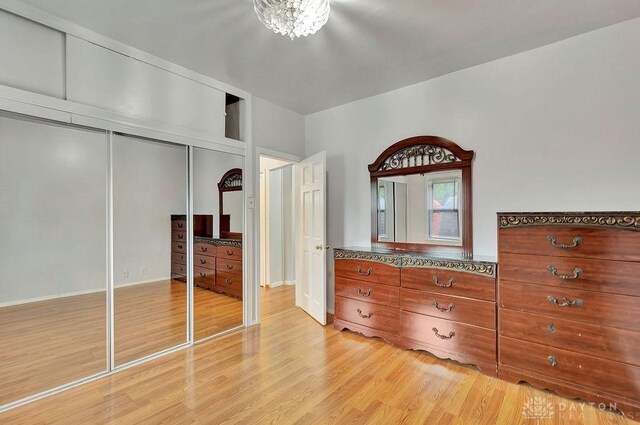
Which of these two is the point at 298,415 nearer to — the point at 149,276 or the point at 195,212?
the point at 149,276

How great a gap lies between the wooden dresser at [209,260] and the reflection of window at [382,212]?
159 cm

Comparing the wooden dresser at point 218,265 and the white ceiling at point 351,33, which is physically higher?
the white ceiling at point 351,33

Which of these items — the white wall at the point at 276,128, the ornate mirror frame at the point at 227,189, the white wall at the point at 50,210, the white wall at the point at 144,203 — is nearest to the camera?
the white wall at the point at 50,210

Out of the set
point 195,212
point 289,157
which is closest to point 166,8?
point 195,212

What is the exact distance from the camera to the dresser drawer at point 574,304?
191 cm

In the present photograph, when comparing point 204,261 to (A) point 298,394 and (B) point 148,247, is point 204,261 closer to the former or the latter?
(B) point 148,247

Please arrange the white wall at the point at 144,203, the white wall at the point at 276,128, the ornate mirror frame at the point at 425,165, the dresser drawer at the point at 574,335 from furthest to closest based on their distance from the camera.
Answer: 1. the white wall at the point at 276,128
2. the ornate mirror frame at the point at 425,165
3. the white wall at the point at 144,203
4. the dresser drawer at the point at 574,335

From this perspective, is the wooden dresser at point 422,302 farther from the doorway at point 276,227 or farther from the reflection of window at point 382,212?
the doorway at point 276,227

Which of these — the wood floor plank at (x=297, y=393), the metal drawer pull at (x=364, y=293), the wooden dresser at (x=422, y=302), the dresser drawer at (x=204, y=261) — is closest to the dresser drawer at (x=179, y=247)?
the dresser drawer at (x=204, y=261)

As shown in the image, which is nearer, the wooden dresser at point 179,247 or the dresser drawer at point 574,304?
the dresser drawer at point 574,304

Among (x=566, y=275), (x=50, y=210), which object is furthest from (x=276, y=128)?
(x=566, y=275)

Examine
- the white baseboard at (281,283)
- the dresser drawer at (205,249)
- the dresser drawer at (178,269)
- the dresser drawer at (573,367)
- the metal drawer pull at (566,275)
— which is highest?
the dresser drawer at (205,249)

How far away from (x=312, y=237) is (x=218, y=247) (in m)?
1.13

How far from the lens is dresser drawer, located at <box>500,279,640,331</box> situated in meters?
1.91
